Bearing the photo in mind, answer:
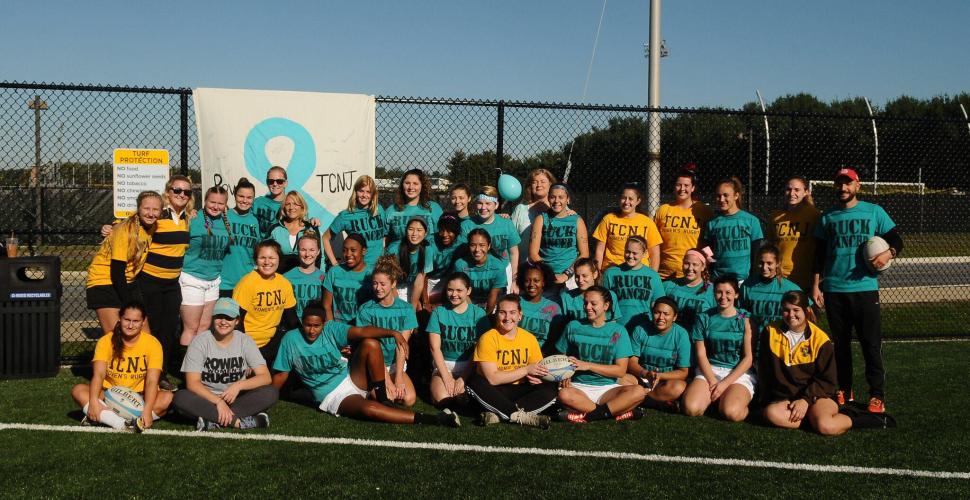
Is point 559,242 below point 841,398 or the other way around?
the other way around

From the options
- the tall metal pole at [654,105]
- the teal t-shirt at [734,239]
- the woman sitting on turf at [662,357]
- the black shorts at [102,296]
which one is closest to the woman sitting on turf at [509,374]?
the woman sitting on turf at [662,357]

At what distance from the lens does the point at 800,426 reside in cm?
570

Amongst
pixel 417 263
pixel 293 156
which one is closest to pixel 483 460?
pixel 417 263

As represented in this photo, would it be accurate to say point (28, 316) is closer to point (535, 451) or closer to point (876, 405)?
point (535, 451)

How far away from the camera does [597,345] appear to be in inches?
241

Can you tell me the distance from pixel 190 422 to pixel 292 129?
3.00 meters

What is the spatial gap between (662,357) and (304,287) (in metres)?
2.83

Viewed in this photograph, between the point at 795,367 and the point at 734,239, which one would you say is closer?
the point at 795,367

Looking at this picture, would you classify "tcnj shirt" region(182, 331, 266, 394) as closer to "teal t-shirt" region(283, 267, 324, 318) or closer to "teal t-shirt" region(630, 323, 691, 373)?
"teal t-shirt" region(283, 267, 324, 318)

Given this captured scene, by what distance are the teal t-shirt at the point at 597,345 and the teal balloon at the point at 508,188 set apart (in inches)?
68.9

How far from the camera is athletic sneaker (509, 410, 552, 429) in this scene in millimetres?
5617

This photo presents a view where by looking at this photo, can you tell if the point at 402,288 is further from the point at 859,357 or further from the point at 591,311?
the point at 859,357

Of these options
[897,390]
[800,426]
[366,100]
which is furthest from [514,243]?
[897,390]

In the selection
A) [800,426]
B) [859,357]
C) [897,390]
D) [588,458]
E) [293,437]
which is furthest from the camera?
[859,357]
